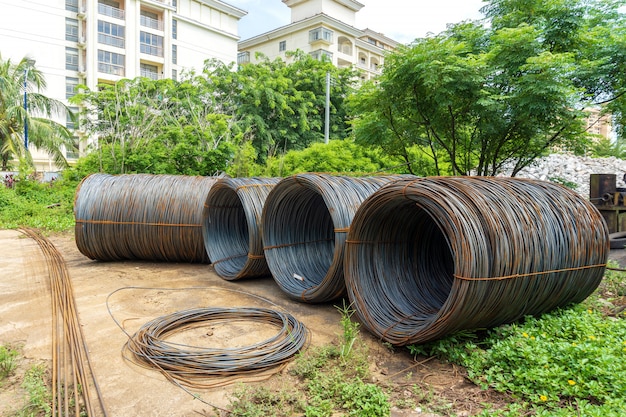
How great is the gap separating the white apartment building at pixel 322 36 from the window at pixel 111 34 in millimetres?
10323

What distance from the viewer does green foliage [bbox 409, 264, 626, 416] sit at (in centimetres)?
236

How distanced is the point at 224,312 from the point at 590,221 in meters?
3.22

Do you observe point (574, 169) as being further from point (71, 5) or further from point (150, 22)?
point (71, 5)

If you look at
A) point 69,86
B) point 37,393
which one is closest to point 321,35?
point 69,86

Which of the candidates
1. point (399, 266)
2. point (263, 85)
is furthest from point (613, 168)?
point (399, 266)

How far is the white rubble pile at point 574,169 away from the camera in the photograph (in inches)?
585

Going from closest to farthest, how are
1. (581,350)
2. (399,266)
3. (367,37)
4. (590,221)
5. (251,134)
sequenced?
1. (581,350)
2. (590,221)
3. (399,266)
4. (251,134)
5. (367,37)

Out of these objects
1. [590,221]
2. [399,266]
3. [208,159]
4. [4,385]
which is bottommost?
[4,385]

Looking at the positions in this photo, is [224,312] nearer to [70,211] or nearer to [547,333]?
[547,333]

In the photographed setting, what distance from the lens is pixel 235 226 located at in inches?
249

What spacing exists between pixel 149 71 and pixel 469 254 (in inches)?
1101

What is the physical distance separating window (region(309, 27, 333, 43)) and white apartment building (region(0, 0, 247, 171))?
832cm

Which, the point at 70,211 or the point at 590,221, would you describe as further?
the point at 70,211

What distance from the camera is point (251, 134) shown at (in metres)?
17.6
